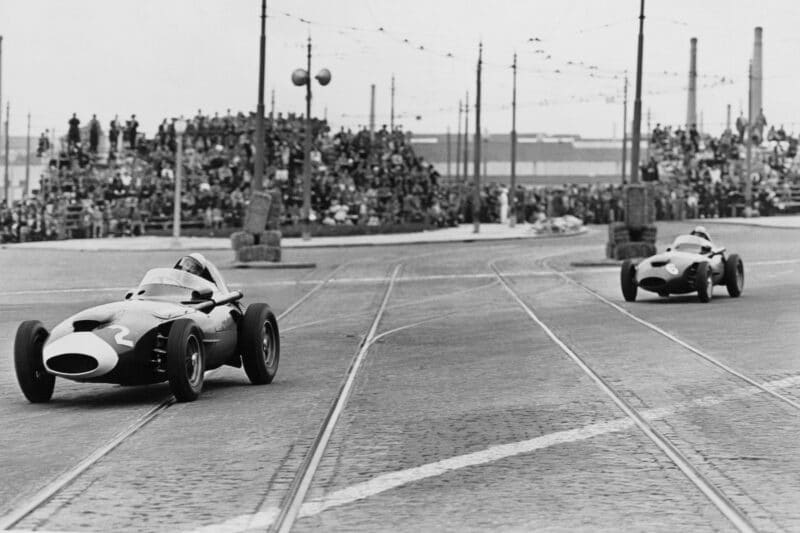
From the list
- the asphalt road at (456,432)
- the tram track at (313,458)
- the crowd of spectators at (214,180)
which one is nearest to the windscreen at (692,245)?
the asphalt road at (456,432)

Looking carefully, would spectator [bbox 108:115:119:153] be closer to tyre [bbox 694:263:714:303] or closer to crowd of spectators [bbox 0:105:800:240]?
crowd of spectators [bbox 0:105:800:240]

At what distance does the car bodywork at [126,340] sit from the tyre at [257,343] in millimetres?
215

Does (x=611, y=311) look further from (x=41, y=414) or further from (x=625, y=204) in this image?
(x=625, y=204)

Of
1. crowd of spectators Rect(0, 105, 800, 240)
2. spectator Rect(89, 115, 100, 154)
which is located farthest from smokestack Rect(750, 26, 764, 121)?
spectator Rect(89, 115, 100, 154)

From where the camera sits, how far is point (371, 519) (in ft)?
24.7

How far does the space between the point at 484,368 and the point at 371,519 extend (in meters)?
8.02

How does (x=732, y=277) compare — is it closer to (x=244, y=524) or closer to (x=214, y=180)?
(x=244, y=524)

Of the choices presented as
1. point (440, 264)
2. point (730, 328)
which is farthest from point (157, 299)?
point (440, 264)

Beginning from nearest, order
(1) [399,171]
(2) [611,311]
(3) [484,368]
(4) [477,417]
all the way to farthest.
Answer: (4) [477,417] < (3) [484,368] < (2) [611,311] < (1) [399,171]

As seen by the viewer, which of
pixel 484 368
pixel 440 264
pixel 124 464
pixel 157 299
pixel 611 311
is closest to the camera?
pixel 124 464

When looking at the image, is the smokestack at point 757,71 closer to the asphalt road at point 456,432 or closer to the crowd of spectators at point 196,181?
the crowd of spectators at point 196,181

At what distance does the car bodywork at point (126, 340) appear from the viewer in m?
12.1

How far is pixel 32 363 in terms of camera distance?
492 inches

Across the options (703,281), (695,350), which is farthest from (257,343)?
(703,281)
